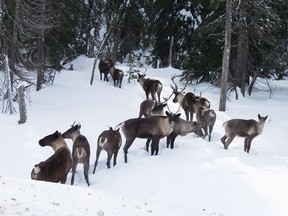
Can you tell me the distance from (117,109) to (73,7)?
10.0 meters

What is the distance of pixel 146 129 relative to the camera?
11.4m

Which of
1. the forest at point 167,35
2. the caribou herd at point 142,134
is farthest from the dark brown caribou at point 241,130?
the forest at point 167,35

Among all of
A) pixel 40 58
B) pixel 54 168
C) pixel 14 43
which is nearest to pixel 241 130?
pixel 54 168

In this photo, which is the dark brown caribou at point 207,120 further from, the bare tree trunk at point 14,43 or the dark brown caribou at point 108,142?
the bare tree trunk at point 14,43

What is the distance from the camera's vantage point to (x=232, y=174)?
31.1 ft

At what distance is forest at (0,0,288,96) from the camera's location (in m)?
18.1

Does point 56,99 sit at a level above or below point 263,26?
below

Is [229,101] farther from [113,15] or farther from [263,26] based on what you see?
[113,15]

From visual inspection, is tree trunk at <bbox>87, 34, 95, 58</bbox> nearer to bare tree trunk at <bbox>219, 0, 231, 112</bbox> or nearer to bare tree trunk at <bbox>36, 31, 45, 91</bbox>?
bare tree trunk at <bbox>36, 31, 45, 91</bbox>

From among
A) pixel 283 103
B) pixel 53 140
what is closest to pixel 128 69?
pixel 283 103

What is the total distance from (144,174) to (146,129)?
6.37ft

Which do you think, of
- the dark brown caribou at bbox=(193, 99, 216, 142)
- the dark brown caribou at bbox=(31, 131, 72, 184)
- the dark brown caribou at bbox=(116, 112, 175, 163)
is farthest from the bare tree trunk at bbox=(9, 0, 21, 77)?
the dark brown caribou at bbox=(31, 131, 72, 184)

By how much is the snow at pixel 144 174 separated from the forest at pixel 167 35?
3.01m

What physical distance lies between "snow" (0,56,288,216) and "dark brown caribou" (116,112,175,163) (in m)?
0.42
